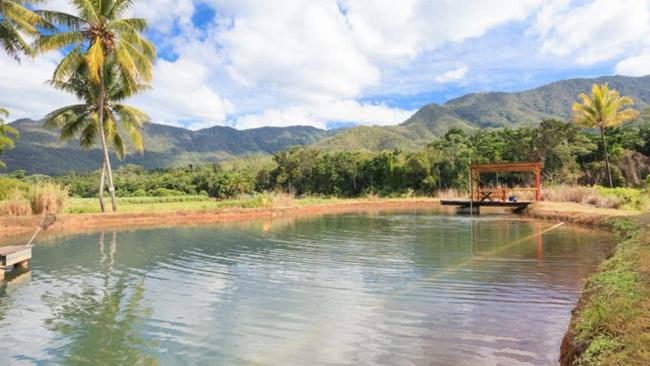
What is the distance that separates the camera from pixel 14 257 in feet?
29.1

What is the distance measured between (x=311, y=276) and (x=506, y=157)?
3779 cm

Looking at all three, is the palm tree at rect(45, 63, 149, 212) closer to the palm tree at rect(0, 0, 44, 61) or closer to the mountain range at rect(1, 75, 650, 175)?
the palm tree at rect(0, 0, 44, 61)

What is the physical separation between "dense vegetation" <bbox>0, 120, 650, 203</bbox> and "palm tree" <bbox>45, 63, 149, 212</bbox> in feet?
15.6

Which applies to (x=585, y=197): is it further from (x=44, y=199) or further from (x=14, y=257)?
(x=44, y=199)

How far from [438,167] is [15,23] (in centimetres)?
3404

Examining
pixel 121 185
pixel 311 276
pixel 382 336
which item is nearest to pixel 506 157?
pixel 311 276

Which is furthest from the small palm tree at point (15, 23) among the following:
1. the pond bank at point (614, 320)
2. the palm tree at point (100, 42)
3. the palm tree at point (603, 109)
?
the palm tree at point (603, 109)

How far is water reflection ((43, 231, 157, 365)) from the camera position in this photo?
4609 millimetres

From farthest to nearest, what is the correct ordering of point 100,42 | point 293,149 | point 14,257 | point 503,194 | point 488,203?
point 293,149 → point 488,203 → point 503,194 → point 100,42 → point 14,257

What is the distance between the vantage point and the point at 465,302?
6.35 m

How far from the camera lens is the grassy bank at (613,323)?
10.7 ft

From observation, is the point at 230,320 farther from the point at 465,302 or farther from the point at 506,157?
the point at 506,157

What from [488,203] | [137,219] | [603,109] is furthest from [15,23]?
[603,109]

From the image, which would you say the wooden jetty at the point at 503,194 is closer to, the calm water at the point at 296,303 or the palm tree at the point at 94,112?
the calm water at the point at 296,303
